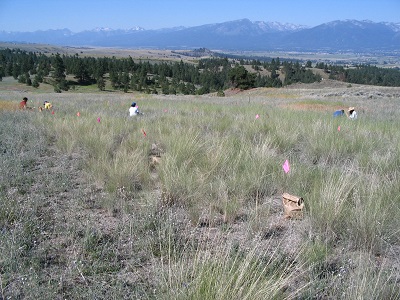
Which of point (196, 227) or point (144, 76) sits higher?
point (196, 227)

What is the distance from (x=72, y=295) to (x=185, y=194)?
1.72m

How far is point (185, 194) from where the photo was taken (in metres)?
3.73

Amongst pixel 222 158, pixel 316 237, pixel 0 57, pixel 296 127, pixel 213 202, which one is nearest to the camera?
pixel 316 237

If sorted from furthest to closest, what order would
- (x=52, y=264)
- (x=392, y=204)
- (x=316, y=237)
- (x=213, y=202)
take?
(x=213, y=202) < (x=392, y=204) < (x=316, y=237) < (x=52, y=264)

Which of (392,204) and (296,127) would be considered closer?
(392,204)

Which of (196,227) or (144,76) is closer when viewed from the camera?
(196,227)

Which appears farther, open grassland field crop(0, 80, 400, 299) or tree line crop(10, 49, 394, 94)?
tree line crop(10, 49, 394, 94)

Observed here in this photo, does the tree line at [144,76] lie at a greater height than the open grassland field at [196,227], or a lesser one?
lesser

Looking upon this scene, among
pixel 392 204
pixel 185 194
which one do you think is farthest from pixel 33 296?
pixel 392 204

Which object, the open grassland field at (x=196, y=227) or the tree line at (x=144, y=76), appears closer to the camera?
the open grassland field at (x=196, y=227)

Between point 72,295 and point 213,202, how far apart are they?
169cm

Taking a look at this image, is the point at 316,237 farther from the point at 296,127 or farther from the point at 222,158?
the point at 296,127

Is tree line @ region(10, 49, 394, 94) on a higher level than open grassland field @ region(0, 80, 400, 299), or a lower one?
lower

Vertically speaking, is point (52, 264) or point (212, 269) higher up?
point (212, 269)
